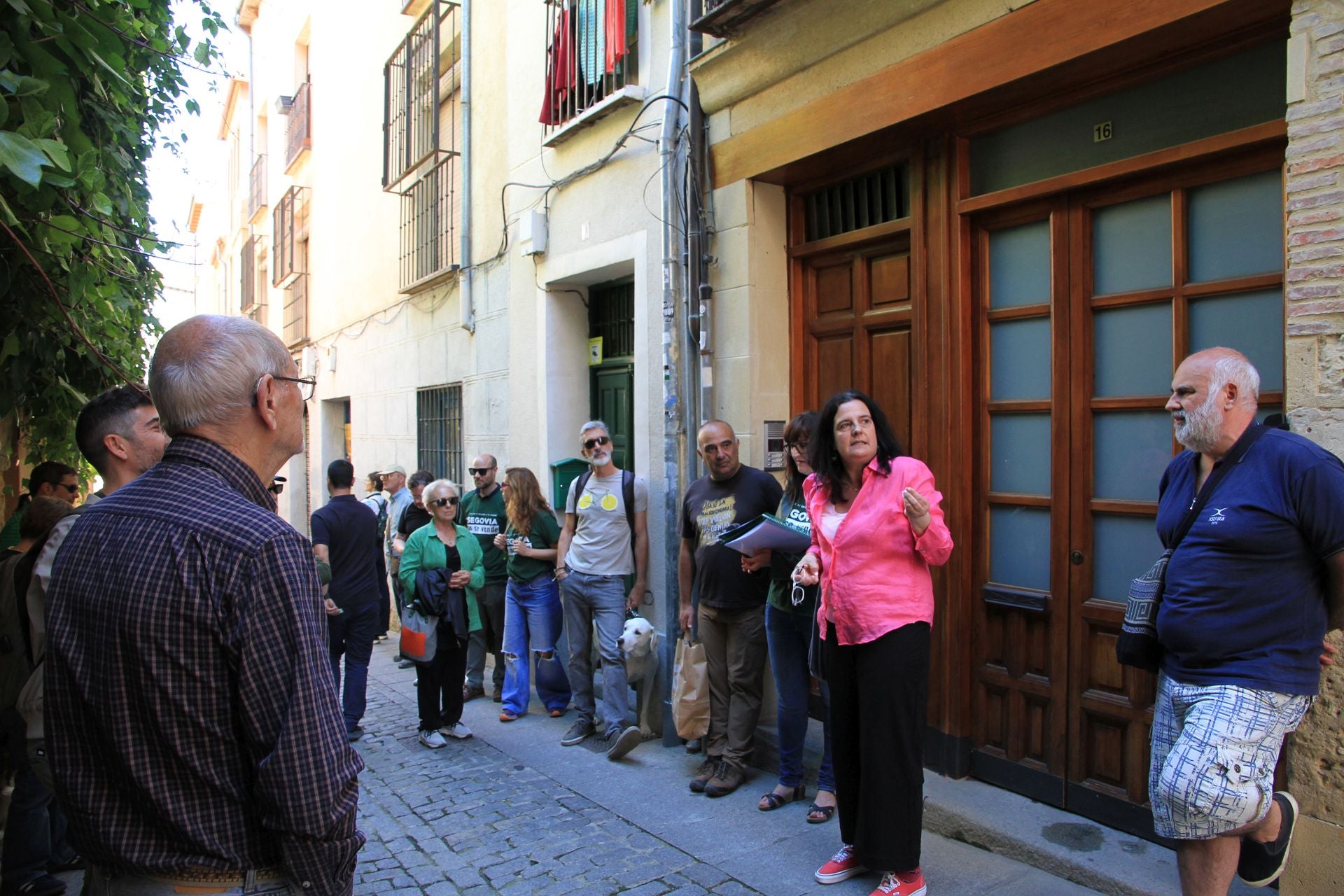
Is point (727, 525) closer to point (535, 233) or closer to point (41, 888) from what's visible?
point (41, 888)

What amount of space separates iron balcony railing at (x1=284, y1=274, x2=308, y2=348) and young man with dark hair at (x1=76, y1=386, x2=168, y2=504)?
12.1 metres

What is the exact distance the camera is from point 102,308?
3.82 meters

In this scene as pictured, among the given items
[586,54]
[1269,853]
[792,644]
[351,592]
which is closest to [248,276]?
[586,54]

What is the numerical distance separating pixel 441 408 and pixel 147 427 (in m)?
6.62

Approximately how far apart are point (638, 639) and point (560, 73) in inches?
176

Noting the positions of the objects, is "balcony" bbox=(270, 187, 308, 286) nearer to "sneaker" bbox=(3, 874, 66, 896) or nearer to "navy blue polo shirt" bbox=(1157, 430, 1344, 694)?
"sneaker" bbox=(3, 874, 66, 896)

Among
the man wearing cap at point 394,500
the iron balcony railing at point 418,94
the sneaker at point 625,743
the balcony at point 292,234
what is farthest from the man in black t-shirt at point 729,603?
the balcony at point 292,234

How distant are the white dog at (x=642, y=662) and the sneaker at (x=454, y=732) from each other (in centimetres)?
113

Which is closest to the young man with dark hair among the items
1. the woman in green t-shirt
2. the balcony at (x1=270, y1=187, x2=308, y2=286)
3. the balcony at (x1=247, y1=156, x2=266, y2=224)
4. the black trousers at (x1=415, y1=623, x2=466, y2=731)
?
the black trousers at (x1=415, y1=623, x2=466, y2=731)

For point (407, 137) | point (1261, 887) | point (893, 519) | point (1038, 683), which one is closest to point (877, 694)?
point (893, 519)

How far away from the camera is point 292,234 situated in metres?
15.4

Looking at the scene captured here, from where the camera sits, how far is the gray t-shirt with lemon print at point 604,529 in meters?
5.99

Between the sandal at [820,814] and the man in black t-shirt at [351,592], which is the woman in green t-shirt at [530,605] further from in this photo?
the sandal at [820,814]

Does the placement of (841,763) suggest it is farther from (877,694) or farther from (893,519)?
(893,519)
